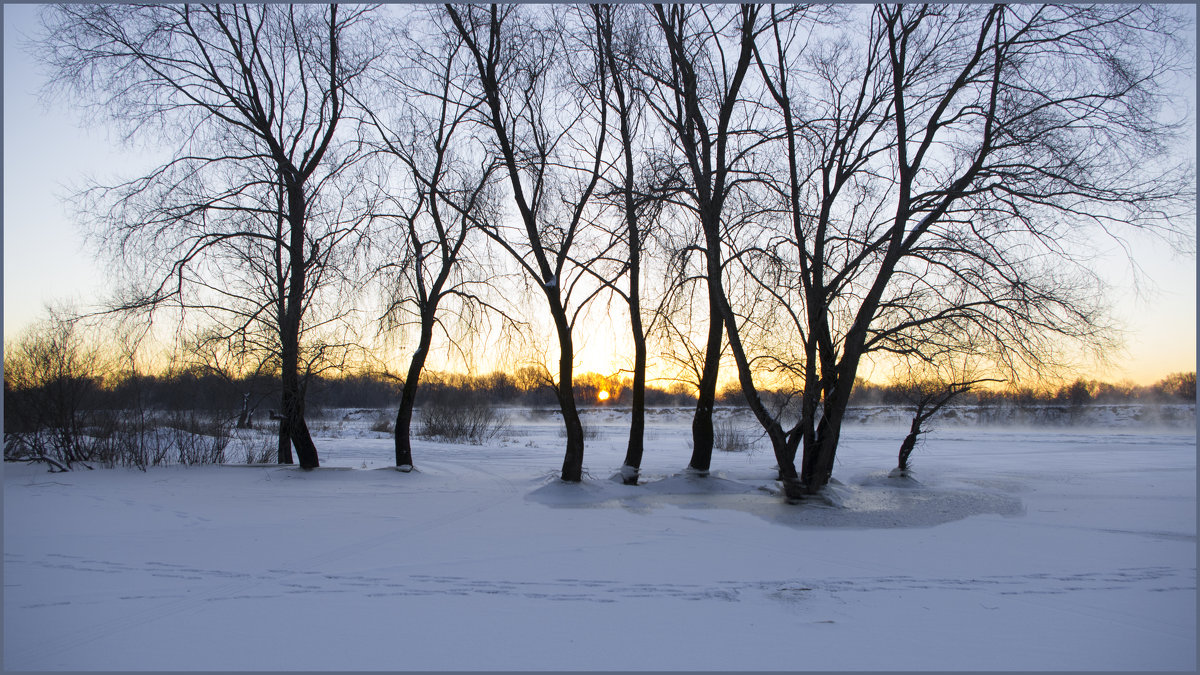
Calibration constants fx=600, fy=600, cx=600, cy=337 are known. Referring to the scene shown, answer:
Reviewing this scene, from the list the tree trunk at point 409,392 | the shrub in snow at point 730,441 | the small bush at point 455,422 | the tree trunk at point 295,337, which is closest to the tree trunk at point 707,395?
the tree trunk at point 409,392

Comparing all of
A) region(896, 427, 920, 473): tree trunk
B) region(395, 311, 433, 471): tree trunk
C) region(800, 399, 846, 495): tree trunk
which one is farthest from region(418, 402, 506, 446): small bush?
region(800, 399, 846, 495): tree trunk

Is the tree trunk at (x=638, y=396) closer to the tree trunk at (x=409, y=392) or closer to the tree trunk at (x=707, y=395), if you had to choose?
the tree trunk at (x=707, y=395)

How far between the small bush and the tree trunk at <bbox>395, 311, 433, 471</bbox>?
45.5ft

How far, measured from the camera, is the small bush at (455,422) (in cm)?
2744

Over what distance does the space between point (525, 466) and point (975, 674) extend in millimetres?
11849

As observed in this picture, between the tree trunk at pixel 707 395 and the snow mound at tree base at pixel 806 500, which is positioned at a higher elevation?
the tree trunk at pixel 707 395

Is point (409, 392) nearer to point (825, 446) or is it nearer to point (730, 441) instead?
point (825, 446)

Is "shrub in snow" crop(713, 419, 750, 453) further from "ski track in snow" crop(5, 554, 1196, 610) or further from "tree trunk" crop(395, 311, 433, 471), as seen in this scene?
"ski track in snow" crop(5, 554, 1196, 610)

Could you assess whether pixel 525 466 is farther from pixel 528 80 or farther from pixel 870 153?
pixel 870 153

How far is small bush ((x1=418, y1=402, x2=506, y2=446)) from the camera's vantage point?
27.4m

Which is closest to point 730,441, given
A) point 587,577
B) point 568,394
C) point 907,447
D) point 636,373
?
point 907,447

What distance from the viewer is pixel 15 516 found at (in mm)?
8125

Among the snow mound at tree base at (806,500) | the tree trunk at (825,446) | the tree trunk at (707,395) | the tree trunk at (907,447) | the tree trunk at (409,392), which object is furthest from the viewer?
the tree trunk at (409,392)

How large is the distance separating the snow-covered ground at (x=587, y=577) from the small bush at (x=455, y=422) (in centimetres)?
1625
